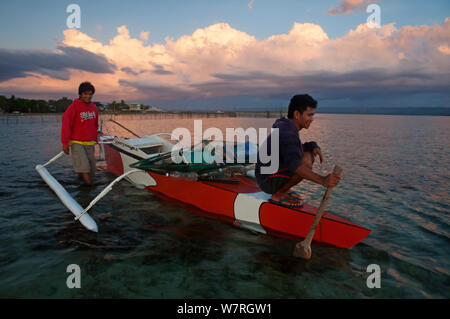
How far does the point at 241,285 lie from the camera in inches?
139

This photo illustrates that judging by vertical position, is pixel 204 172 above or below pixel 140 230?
above

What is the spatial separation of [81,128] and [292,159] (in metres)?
5.62

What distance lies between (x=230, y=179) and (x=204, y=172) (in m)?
0.60

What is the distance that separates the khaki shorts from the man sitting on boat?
500cm

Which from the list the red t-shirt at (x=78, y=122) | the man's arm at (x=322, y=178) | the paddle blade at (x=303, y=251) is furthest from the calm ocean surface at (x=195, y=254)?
the red t-shirt at (x=78, y=122)

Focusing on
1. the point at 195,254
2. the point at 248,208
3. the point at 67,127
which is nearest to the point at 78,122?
the point at 67,127

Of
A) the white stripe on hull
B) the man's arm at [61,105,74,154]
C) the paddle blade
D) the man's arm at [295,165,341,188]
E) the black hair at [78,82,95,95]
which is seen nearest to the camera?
the man's arm at [295,165,341,188]

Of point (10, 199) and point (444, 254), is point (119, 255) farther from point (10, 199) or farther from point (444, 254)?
point (444, 254)

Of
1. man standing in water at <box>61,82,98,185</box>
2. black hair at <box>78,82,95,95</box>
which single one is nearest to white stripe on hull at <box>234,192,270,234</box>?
man standing in water at <box>61,82,98,185</box>

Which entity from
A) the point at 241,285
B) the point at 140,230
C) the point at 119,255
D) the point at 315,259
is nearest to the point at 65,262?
the point at 119,255

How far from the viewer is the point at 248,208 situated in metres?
4.77

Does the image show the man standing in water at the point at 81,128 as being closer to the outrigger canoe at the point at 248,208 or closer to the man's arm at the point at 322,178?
the outrigger canoe at the point at 248,208

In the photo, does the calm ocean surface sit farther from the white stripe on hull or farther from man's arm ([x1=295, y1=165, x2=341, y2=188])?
man's arm ([x1=295, y1=165, x2=341, y2=188])

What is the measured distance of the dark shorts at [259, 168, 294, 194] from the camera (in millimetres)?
4008
